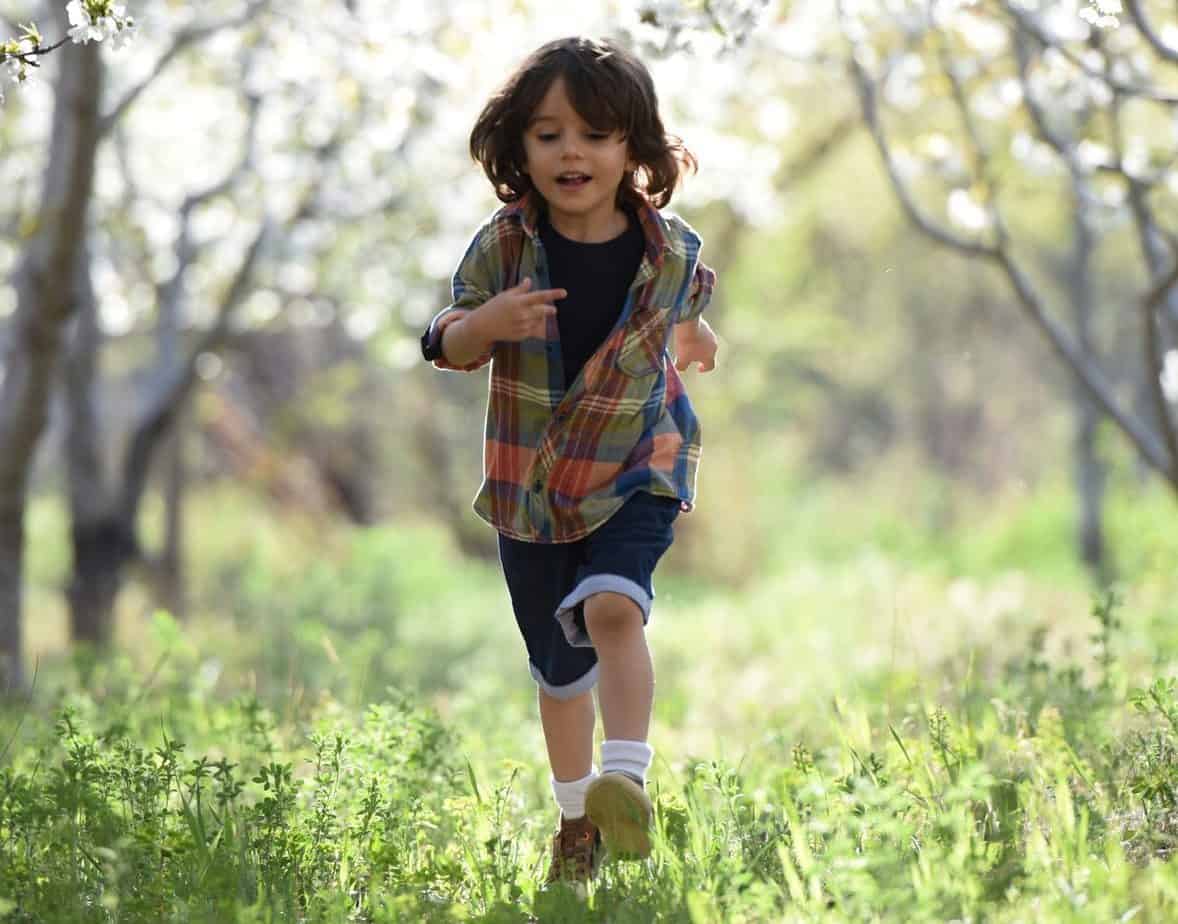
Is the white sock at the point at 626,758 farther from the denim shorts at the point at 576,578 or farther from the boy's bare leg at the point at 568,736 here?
the boy's bare leg at the point at 568,736

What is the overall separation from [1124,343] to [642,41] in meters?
26.0

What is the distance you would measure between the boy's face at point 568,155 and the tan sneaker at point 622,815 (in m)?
1.17

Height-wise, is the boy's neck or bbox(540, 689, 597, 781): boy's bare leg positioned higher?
the boy's neck

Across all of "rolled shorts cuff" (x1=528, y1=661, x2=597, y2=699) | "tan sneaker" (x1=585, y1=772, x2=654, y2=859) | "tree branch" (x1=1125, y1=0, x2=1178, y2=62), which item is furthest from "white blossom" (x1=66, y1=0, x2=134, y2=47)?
"tree branch" (x1=1125, y1=0, x2=1178, y2=62)

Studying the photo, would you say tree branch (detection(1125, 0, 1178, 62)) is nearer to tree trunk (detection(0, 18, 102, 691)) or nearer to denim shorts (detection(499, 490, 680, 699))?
denim shorts (detection(499, 490, 680, 699))

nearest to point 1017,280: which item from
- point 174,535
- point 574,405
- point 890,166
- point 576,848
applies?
point 890,166

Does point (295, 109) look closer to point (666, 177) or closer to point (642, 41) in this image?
point (642, 41)

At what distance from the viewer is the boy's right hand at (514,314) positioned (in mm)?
3084

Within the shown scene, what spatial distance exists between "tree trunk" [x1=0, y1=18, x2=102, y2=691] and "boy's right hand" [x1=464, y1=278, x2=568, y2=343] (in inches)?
190

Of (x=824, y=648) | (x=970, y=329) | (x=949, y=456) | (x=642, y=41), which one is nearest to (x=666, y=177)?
(x=642, y=41)

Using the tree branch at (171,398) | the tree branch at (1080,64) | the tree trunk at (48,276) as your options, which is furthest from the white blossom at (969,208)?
the tree branch at (171,398)

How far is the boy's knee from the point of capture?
10.2 ft

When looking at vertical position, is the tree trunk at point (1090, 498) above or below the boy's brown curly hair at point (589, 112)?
above

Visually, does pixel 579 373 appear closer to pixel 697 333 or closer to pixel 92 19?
pixel 697 333
